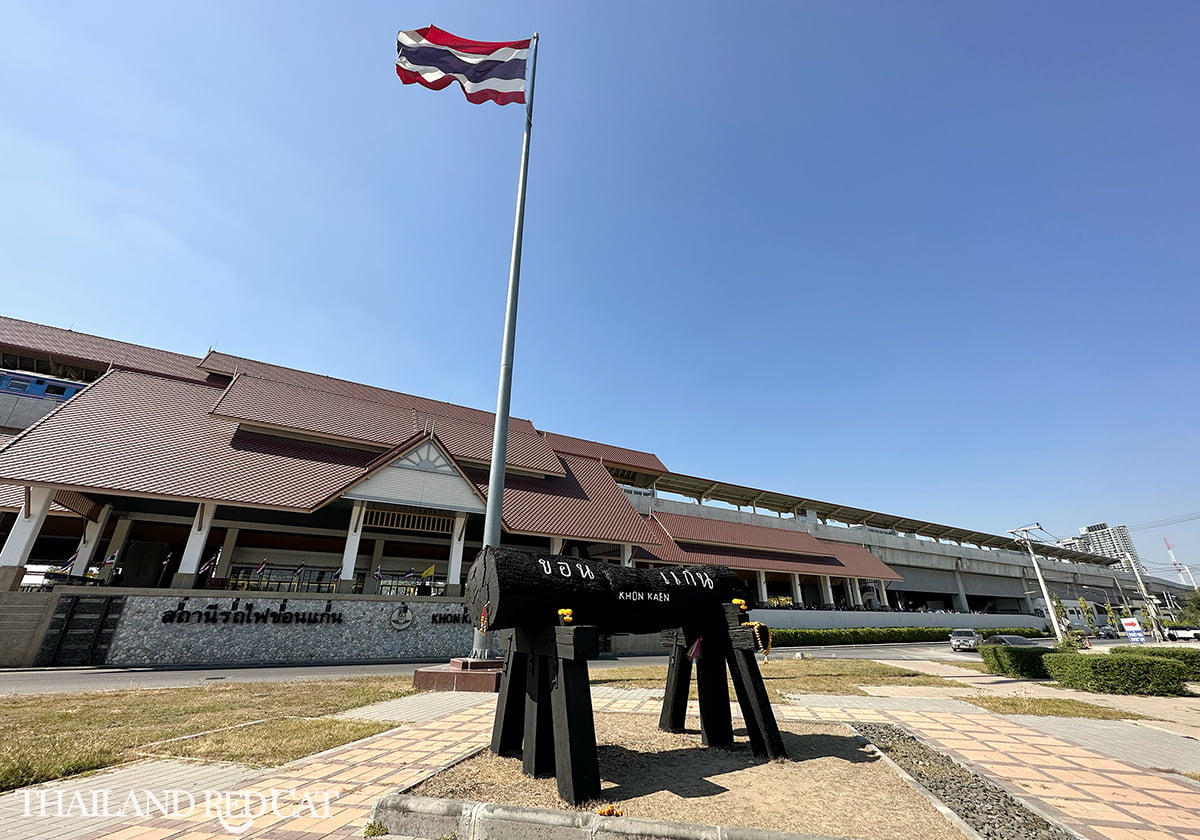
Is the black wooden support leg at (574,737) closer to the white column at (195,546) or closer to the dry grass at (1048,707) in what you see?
the dry grass at (1048,707)

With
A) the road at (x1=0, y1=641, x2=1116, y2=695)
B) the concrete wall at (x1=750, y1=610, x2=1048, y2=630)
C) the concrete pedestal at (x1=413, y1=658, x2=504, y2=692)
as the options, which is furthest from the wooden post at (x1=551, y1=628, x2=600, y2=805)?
the concrete wall at (x1=750, y1=610, x2=1048, y2=630)

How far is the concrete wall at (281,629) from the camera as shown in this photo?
51.6 feet

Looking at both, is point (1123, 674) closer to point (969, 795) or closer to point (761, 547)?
point (969, 795)

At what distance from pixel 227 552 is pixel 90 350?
17168 millimetres

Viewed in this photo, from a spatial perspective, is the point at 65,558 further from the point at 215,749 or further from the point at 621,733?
the point at 621,733

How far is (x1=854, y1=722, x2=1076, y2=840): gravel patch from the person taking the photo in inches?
157

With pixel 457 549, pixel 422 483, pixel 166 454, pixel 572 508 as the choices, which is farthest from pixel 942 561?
pixel 166 454

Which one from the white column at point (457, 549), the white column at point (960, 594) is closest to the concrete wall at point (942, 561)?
the white column at point (960, 594)

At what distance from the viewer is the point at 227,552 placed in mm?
21953

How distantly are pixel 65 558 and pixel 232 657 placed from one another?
1370 centimetres

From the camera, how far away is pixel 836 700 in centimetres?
1059

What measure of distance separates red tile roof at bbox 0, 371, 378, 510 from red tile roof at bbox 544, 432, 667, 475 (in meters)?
16.0

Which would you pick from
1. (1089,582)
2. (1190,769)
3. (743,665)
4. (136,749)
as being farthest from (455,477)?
(1089,582)

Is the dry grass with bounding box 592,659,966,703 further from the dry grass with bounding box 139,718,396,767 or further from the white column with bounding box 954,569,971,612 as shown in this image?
the white column with bounding box 954,569,971,612
